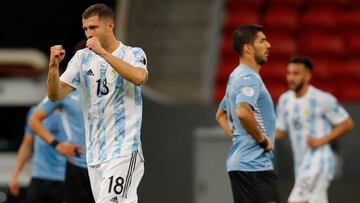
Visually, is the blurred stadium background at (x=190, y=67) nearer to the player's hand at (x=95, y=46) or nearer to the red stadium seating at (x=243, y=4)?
the red stadium seating at (x=243, y=4)

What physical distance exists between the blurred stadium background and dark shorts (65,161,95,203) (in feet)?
4.14

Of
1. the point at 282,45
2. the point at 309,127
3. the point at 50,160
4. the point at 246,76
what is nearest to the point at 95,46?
the point at 246,76

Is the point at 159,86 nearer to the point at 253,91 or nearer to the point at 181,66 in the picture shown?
the point at 181,66

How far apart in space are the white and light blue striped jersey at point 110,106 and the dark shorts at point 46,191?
2958 mm

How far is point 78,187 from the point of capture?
352 inches

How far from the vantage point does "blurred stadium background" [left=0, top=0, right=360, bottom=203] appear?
1207cm

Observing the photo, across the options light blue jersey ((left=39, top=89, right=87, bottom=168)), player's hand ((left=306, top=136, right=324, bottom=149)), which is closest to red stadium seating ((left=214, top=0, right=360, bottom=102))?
player's hand ((left=306, top=136, right=324, bottom=149))

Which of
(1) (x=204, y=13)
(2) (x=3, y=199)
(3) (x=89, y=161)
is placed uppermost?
(1) (x=204, y=13)

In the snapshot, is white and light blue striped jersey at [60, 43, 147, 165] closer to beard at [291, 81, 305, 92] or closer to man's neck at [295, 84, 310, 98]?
beard at [291, 81, 305, 92]

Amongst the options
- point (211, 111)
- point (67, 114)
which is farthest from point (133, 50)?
point (211, 111)

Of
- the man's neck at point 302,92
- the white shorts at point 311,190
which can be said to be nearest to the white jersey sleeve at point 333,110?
the man's neck at point 302,92

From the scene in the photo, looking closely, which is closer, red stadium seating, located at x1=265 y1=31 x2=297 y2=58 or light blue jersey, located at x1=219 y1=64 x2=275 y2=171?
light blue jersey, located at x1=219 y1=64 x2=275 y2=171

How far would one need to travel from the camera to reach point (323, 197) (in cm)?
1062

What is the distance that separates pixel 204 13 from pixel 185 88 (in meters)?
1.80
